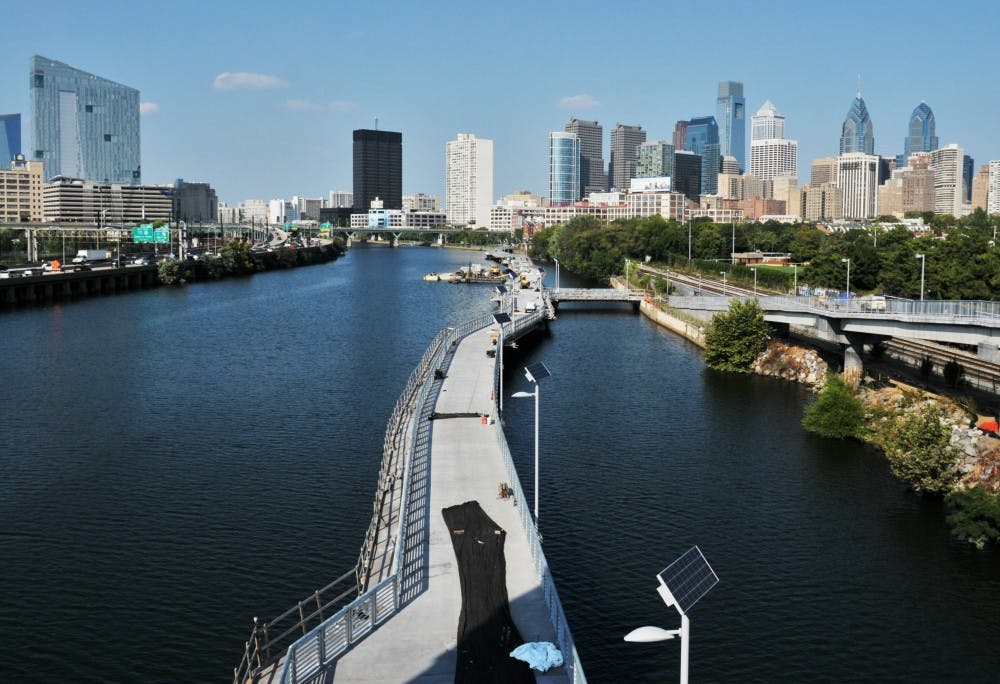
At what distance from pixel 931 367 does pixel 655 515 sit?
89.2 ft

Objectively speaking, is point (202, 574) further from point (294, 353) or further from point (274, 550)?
point (294, 353)

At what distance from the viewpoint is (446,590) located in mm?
22438

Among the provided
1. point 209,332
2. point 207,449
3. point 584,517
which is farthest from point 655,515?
point 209,332

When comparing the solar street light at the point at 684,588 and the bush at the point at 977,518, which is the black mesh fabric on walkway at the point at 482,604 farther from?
the bush at the point at 977,518

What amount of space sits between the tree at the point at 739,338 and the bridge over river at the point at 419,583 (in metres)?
24.0

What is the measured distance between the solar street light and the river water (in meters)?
7.24

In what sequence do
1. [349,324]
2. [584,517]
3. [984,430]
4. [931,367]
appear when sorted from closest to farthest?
[584,517]
[984,430]
[931,367]
[349,324]

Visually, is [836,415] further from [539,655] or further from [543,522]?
[539,655]

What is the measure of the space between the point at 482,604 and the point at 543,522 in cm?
978

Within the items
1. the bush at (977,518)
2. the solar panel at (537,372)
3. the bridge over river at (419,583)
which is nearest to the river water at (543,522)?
the bush at (977,518)

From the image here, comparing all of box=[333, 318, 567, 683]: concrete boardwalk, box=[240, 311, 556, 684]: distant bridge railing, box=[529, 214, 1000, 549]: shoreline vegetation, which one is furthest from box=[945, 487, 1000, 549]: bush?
box=[240, 311, 556, 684]: distant bridge railing

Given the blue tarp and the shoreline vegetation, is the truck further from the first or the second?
the blue tarp

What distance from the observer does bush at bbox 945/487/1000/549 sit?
2950 centimetres

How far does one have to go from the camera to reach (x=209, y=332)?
78.6 m
